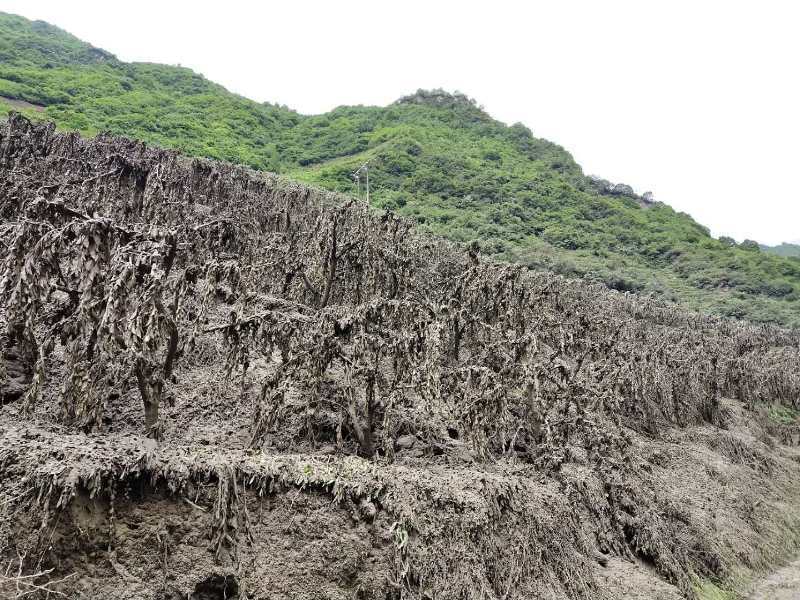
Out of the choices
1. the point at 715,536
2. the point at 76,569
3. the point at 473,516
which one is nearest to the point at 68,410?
the point at 76,569

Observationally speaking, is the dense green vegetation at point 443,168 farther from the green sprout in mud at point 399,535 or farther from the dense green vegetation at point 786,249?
the dense green vegetation at point 786,249

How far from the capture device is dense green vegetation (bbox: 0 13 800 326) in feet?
149

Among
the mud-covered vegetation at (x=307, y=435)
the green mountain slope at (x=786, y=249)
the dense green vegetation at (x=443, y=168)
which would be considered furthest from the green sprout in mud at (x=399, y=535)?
the green mountain slope at (x=786, y=249)

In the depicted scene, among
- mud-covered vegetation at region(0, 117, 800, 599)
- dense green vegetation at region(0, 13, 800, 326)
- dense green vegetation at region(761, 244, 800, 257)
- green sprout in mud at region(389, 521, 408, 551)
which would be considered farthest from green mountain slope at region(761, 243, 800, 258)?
green sprout in mud at region(389, 521, 408, 551)

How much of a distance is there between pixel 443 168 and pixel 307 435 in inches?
2181

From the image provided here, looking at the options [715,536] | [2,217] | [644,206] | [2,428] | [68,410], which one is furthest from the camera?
[644,206]

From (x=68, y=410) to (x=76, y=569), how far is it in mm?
2140

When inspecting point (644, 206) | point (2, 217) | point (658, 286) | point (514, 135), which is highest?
point (514, 135)

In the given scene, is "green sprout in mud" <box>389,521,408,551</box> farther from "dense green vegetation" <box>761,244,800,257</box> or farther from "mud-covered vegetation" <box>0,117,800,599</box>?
"dense green vegetation" <box>761,244,800,257</box>

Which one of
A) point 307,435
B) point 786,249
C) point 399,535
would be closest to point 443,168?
point 307,435

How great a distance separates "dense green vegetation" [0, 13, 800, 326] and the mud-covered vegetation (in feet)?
92.4

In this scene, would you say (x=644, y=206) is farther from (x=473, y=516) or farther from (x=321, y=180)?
(x=473, y=516)

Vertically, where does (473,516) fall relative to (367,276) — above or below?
below

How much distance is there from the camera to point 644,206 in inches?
3125
